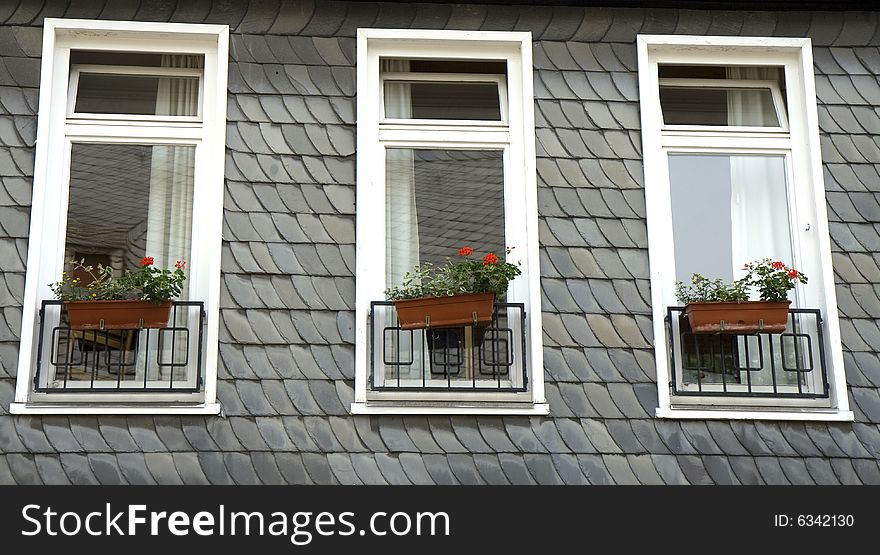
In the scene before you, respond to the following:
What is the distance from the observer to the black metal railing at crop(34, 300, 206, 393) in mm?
6270

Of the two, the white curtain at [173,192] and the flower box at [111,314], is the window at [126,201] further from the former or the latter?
the flower box at [111,314]

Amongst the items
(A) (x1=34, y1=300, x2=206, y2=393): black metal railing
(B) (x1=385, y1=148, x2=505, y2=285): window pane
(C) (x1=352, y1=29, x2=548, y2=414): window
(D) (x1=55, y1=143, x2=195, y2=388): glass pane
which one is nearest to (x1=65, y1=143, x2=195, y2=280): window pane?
(D) (x1=55, y1=143, x2=195, y2=388): glass pane

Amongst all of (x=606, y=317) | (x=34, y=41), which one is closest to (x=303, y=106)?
(x=34, y=41)

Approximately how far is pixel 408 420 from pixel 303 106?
1.86 m

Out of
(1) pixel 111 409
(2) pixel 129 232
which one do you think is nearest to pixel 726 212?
(2) pixel 129 232

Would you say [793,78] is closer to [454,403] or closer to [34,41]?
[454,403]

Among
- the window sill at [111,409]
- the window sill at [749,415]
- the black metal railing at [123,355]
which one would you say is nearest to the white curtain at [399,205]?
the black metal railing at [123,355]

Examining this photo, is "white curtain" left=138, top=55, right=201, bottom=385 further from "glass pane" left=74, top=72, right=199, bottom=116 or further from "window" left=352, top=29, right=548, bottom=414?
"window" left=352, top=29, right=548, bottom=414

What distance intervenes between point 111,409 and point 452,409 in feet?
5.69

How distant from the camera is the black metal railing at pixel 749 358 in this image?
6.46 metres

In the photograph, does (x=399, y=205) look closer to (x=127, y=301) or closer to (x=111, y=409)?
(x=127, y=301)

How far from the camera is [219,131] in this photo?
21.8ft

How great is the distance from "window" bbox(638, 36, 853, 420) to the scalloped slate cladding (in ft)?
0.30
